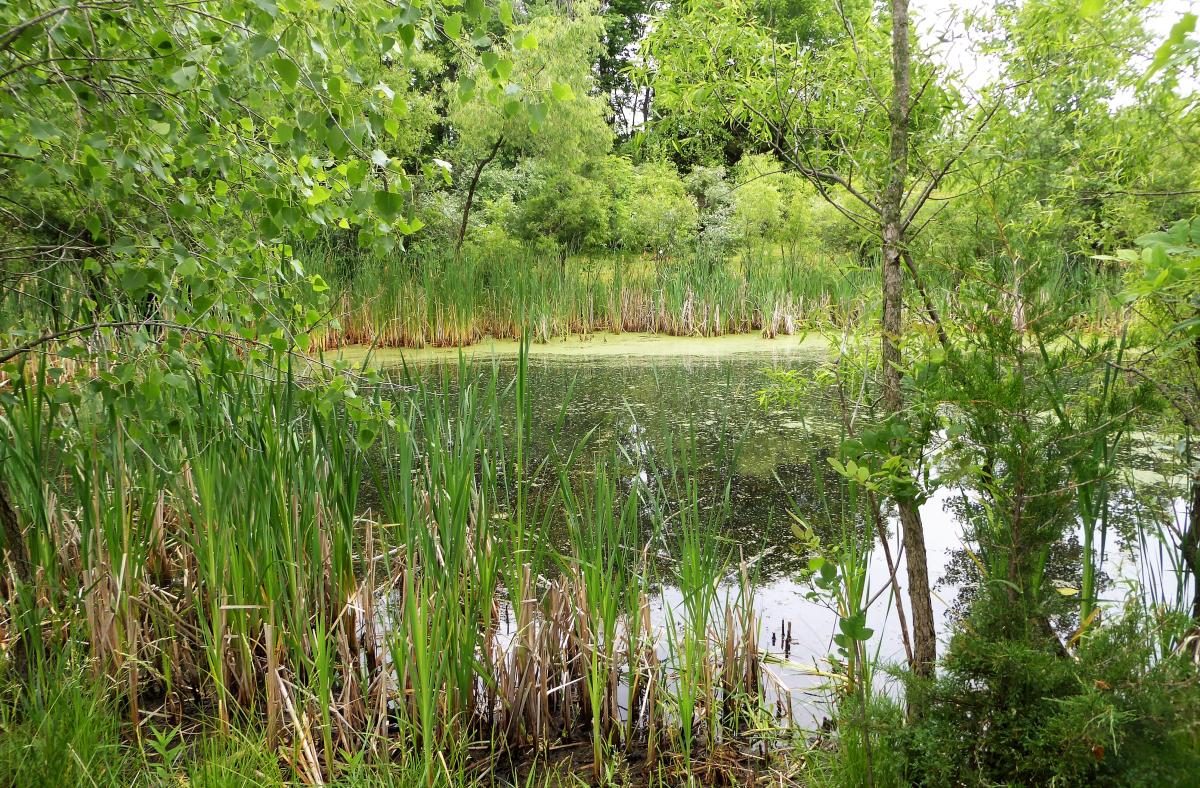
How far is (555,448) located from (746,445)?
2.50 meters

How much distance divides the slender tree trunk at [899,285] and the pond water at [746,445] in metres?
0.15

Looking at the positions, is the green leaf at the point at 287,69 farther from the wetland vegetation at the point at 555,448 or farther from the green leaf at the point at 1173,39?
the green leaf at the point at 1173,39

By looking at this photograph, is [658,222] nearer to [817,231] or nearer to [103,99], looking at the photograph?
[817,231]

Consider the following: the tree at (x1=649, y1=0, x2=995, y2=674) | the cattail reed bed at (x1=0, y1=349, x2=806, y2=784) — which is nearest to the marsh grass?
the cattail reed bed at (x1=0, y1=349, x2=806, y2=784)

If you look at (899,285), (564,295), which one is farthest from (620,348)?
(899,285)

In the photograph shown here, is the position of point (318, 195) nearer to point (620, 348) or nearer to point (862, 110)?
point (862, 110)

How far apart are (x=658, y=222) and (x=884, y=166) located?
10.9m

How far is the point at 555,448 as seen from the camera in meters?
2.18

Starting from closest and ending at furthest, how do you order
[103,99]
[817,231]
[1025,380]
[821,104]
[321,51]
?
[321,51] → [103,99] → [1025,380] → [821,104] → [817,231]

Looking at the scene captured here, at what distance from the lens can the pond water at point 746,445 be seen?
2.48m

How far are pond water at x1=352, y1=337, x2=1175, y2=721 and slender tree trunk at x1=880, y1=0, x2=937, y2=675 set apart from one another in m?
0.15

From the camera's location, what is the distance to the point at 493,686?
6.52 ft

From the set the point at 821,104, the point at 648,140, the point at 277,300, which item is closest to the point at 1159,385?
the point at 821,104

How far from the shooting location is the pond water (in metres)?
2.48
